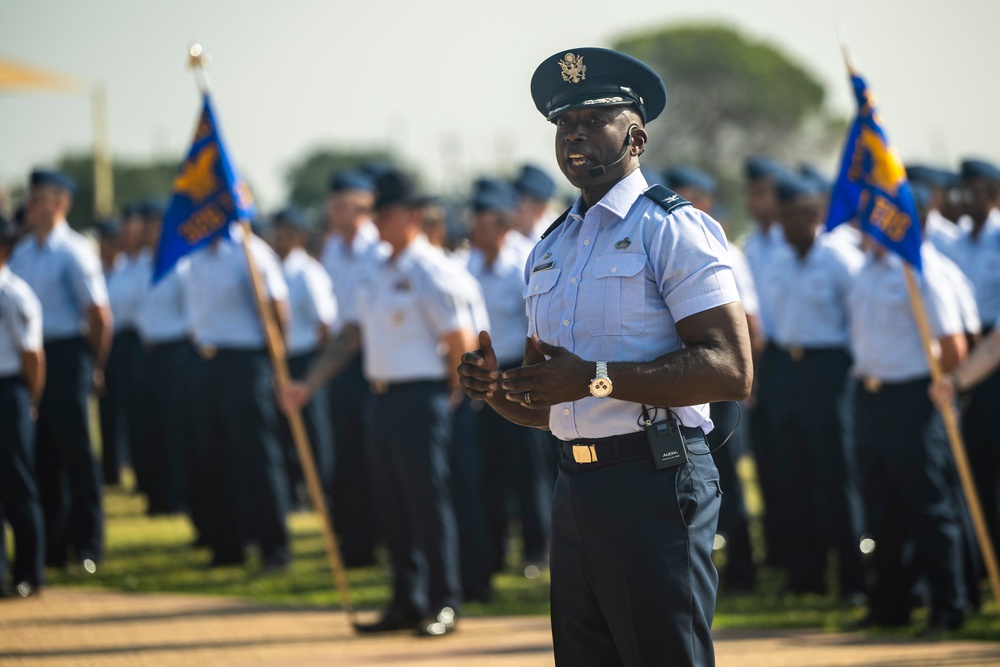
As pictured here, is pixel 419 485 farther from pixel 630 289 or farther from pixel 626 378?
pixel 626 378

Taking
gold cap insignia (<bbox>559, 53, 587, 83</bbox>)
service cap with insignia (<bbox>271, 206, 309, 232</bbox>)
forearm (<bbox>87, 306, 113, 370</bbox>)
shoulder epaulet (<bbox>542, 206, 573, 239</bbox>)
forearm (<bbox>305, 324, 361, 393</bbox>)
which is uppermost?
service cap with insignia (<bbox>271, 206, 309, 232</bbox>)

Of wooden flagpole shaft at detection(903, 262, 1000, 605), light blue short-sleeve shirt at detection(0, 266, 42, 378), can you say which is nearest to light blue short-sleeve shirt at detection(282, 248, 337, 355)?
light blue short-sleeve shirt at detection(0, 266, 42, 378)

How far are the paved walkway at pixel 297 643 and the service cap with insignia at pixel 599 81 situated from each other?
12.6 feet

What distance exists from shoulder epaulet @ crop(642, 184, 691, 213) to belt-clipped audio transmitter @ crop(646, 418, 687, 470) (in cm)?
66

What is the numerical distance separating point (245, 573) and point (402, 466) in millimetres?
3067

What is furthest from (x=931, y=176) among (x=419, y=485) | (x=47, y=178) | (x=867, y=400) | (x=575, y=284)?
(x=575, y=284)

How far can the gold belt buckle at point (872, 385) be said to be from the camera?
791 cm

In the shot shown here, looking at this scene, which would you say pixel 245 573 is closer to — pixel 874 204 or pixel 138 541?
pixel 138 541

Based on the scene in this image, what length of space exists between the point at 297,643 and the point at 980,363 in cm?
422

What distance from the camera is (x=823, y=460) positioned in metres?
9.24

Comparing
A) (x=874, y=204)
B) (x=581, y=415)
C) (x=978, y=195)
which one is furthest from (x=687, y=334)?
(x=978, y=195)

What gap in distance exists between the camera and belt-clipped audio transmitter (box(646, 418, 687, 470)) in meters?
4.05

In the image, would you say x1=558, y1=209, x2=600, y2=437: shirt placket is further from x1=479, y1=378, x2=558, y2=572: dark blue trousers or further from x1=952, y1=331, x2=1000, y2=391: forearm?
x1=479, y1=378, x2=558, y2=572: dark blue trousers

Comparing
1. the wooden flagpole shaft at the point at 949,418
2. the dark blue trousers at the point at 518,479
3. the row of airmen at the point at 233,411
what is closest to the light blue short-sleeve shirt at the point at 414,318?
the row of airmen at the point at 233,411
